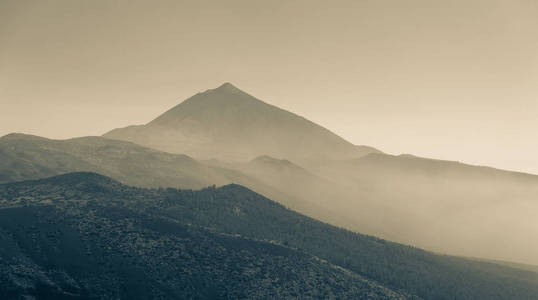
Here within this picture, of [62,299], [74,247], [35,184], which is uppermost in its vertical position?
[35,184]

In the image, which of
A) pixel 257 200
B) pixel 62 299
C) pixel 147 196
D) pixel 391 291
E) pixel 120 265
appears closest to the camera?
pixel 62 299

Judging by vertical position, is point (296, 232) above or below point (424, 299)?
above

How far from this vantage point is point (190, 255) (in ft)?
333

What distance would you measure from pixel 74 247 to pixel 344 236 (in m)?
99.1

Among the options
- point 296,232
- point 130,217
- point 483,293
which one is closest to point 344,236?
point 296,232

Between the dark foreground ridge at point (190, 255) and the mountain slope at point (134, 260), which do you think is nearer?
the mountain slope at point (134, 260)

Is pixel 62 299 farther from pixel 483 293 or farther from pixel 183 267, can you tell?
pixel 483 293

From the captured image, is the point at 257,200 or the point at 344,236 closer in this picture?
the point at 344,236

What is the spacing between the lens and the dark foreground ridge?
3310 inches

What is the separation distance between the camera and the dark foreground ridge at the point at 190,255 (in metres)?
84.1

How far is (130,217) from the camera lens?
114 meters

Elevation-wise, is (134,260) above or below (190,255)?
below

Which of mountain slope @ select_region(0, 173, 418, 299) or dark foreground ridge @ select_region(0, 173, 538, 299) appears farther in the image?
dark foreground ridge @ select_region(0, 173, 538, 299)

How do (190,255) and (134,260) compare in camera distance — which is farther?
(190,255)
